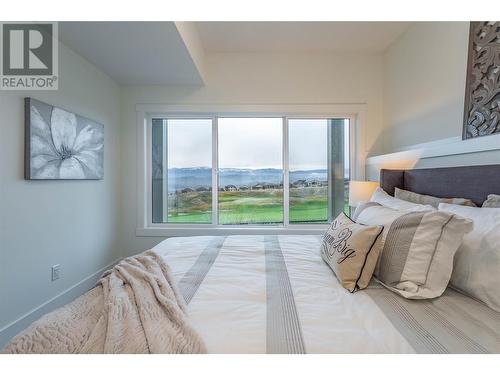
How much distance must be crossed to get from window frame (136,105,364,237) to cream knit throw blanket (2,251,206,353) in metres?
2.16

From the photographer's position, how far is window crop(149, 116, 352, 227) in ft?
10.4

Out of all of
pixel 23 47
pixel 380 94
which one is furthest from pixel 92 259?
pixel 380 94

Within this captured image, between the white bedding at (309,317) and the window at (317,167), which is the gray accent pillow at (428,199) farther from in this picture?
the window at (317,167)

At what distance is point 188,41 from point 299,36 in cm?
116

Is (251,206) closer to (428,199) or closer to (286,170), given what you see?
(286,170)

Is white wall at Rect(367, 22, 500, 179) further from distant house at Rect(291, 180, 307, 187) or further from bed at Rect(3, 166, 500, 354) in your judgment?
distant house at Rect(291, 180, 307, 187)

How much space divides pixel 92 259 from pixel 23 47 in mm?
1876

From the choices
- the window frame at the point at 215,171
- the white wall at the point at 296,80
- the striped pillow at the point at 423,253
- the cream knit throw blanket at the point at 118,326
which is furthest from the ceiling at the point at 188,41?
the striped pillow at the point at 423,253

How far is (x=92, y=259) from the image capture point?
2.62 meters

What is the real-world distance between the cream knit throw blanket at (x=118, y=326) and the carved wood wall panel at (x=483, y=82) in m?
1.75

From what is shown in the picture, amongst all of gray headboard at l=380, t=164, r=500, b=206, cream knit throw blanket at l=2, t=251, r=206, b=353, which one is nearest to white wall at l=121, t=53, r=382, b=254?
gray headboard at l=380, t=164, r=500, b=206

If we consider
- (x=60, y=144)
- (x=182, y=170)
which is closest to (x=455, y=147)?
(x=182, y=170)

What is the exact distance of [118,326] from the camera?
2.43 ft
